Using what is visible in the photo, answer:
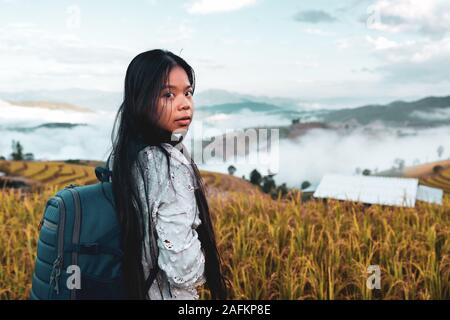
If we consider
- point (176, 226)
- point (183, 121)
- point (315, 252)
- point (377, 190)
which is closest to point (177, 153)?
point (183, 121)

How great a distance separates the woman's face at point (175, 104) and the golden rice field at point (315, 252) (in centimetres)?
181

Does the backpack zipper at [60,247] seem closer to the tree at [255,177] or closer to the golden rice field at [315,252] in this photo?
the golden rice field at [315,252]

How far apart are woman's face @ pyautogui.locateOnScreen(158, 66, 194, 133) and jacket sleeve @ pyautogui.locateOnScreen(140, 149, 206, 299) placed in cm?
11

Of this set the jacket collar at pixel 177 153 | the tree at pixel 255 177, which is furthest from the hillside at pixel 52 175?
the jacket collar at pixel 177 153

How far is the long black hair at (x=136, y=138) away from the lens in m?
1.61

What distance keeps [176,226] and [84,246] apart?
30cm

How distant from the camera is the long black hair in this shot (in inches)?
63.5

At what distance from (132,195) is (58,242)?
0.89 ft

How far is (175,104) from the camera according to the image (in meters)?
1.66

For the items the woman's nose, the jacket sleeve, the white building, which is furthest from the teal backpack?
the white building

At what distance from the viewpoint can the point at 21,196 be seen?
227 inches

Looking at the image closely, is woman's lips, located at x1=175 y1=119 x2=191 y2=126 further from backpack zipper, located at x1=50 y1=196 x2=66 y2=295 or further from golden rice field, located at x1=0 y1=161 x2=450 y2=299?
golden rice field, located at x1=0 y1=161 x2=450 y2=299

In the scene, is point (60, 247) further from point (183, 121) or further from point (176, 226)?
point (183, 121)
